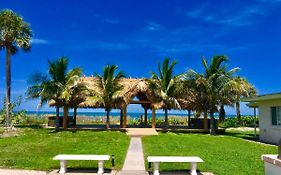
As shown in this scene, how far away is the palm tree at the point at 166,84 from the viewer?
26594 millimetres

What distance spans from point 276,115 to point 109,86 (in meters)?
11.8

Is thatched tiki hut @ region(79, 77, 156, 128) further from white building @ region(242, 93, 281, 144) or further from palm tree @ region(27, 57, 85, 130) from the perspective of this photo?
white building @ region(242, 93, 281, 144)

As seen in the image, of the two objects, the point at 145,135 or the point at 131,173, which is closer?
the point at 131,173

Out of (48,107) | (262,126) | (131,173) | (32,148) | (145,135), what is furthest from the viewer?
(48,107)

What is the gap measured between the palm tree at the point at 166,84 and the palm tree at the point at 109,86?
2634 mm

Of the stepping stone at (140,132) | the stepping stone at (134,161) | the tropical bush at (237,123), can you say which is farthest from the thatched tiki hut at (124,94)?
the tropical bush at (237,123)

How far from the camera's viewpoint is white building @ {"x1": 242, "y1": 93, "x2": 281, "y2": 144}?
67.2 ft

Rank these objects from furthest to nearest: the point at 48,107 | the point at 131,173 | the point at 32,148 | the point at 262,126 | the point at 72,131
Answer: the point at 48,107, the point at 72,131, the point at 262,126, the point at 32,148, the point at 131,173

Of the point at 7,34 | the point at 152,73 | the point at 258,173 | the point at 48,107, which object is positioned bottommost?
the point at 258,173

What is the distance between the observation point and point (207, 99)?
26656 mm

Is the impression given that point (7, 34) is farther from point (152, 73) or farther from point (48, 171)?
point (48, 171)

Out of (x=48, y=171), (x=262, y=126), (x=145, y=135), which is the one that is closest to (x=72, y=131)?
(x=145, y=135)

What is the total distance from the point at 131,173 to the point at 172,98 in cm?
1655

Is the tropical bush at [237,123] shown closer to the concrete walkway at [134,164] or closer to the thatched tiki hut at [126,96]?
the thatched tiki hut at [126,96]
